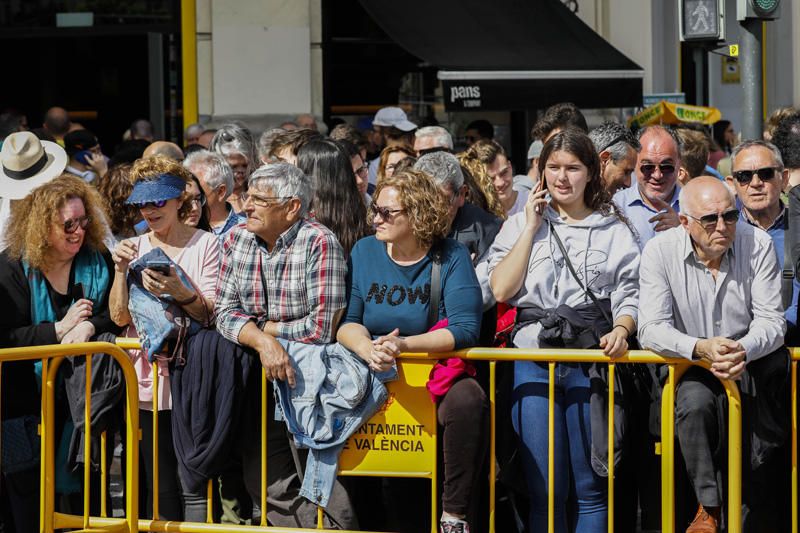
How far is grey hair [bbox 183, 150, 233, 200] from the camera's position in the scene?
7.46m

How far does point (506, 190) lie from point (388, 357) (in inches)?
142

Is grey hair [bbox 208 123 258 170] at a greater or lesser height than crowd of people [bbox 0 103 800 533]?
greater

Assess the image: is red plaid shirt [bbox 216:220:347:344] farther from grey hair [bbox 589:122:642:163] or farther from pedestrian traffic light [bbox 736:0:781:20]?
pedestrian traffic light [bbox 736:0:781:20]

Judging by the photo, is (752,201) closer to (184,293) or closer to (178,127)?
(184,293)

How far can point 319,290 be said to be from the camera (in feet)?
19.7

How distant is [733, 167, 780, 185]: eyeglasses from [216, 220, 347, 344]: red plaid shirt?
2179 mm

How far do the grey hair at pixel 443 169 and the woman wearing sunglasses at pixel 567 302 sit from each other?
3.59 feet

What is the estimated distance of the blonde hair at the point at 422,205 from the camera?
5.98 meters

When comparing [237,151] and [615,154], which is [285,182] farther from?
[615,154]

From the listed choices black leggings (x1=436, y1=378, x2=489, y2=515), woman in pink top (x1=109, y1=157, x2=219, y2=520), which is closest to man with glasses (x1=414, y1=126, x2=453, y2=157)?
woman in pink top (x1=109, y1=157, x2=219, y2=520)

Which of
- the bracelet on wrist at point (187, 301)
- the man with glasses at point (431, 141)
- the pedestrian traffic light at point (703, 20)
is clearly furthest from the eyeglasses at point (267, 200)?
the pedestrian traffic light at point (703, 20)

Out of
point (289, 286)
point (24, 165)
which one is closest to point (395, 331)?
point (289, 286)

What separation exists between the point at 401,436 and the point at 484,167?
2927 mm

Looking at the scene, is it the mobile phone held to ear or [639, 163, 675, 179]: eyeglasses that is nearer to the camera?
the mobile phone held to ear
